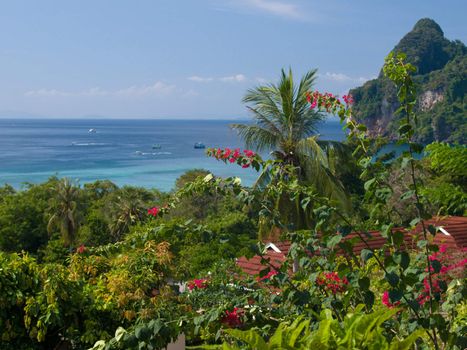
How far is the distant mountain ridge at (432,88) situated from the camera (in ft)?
234

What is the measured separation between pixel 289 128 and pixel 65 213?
17.4 m

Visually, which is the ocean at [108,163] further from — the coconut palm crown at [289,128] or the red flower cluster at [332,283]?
the red flower cluster at [332,283]

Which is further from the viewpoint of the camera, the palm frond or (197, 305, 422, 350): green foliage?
the palm frond

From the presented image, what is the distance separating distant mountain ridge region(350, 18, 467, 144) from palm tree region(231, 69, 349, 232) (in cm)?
3391

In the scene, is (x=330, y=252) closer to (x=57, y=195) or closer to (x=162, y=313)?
(x=162, y=313)

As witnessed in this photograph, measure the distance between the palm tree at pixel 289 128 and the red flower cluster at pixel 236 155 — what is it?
5758mm

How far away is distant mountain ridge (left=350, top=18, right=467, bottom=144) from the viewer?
71.2m

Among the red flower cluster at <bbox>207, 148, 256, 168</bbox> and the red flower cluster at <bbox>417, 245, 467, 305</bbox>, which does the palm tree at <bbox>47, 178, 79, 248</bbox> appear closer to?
the red flower cluster at <bbox>417, 245, 467, 305</bbox>

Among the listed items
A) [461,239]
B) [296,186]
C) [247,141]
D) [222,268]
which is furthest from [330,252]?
[461,239]

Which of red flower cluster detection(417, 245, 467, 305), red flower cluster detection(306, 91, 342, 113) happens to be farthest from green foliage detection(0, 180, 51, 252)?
red flower cluster detection(306, 91, 342, 113)

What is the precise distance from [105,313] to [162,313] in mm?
2194

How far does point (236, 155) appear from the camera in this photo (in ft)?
12.8

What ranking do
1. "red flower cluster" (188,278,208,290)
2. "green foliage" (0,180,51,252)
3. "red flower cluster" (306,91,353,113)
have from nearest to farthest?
1. "red flower cluster" (306,91,353,113)
2. "red flower cluster" (188,278,208,290)
3. "green foliage" (0,180,51,252)

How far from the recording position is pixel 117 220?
2617 centimetres
